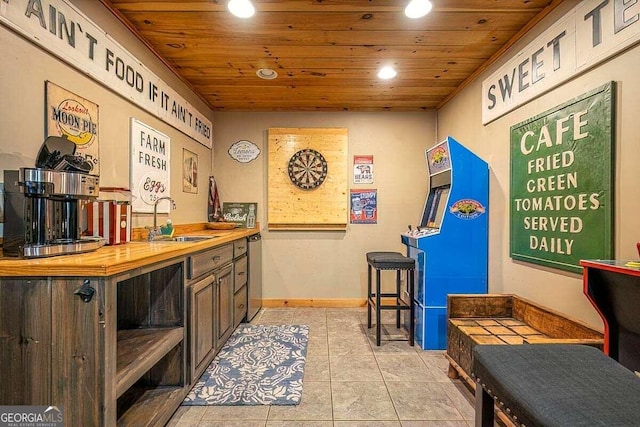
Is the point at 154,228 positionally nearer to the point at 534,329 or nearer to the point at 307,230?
the point at 307,230

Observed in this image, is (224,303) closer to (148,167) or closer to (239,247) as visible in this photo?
(239,247)

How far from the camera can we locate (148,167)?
9.07ft

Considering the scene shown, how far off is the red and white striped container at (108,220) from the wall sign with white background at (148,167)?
54cm

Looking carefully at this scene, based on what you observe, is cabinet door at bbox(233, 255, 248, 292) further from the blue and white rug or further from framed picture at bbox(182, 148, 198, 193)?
framed picture at bbox(182, 148, 198, 193)

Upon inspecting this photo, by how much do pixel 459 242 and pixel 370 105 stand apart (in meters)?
2.19

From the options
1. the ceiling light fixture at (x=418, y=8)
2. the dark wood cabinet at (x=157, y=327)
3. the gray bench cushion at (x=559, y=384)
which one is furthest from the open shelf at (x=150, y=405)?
the ceiling light fixture at (x=418, y=8)

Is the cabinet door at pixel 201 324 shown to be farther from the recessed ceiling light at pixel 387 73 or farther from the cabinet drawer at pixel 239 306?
the recessed ceiling light at pixel 387 73

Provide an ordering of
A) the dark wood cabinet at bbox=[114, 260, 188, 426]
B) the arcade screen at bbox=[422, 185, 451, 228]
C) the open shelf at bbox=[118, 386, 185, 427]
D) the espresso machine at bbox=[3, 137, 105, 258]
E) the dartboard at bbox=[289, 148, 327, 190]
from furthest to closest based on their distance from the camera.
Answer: the dartboard at bbox=[289, 148, 327, 190]
the arcade screen at bbox=[422, 185, 451, 228]
the dark wood cabinet at bbox=[114, 260, 188, 426]
the open shelf at bbox=[118, 386, 185, 427]
the espresso machine at bbox=[3, 137, 105, 258]

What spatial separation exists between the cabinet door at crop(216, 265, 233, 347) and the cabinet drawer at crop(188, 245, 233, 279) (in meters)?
0.10

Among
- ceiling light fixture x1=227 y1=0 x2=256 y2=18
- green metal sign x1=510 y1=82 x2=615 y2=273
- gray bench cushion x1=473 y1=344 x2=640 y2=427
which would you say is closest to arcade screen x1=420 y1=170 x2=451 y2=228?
green metal sign x1=510 y1=82 x2=615 y2=273

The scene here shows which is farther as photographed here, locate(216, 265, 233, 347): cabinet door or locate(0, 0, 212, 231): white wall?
locate(216, 265, 233, 347): cabinet door

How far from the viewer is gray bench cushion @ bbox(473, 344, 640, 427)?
2.85 ft

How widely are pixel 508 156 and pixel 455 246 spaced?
91 cm

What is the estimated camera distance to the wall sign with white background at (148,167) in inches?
101
